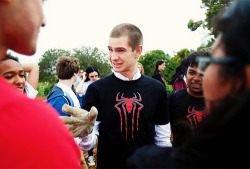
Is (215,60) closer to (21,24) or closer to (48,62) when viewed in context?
(21,24)

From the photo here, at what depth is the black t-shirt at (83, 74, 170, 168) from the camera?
2.14m

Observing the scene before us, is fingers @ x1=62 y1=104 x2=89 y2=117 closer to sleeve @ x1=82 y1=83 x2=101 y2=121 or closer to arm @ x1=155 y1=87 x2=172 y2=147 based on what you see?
sleeve @ x1=82 y1=83 x2=101 y2=121

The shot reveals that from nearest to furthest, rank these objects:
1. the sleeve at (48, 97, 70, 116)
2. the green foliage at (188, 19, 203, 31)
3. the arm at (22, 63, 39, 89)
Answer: the sleeve at (48, 97, 70, 116) → the arm at (22, 63, 39, 89) → the green foliage at (188, 19, 203, 31)

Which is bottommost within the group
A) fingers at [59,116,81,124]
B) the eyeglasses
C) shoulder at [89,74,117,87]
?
fingers at [59,116,81,124]

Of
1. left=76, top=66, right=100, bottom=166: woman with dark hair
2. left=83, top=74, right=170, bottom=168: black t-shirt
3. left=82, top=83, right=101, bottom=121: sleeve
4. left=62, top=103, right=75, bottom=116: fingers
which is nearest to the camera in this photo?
left=62, top=103, right=75, bottom=116: fingers

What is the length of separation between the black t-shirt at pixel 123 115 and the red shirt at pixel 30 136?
4.89 ft

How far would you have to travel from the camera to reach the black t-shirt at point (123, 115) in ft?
7.04

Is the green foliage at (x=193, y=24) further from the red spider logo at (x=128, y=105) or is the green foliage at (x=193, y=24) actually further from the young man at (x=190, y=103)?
the red spider logo at (x=128, y=105)

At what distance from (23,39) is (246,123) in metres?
1.07

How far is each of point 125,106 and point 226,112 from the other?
1538 millimetres

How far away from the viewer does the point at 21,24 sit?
0.88m

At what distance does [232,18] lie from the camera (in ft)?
2.44

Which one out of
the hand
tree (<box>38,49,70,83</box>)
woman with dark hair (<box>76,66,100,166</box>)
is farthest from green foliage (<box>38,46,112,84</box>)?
the hand

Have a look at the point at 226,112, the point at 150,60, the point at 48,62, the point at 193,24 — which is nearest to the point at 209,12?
the point at 193,24
